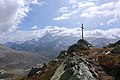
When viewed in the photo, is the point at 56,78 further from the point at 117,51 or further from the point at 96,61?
the point at 117,51

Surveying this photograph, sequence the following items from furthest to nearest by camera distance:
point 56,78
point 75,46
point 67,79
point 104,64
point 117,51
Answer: point 75,46, point 117,51, point 104,64, point 56,78, point 67,79

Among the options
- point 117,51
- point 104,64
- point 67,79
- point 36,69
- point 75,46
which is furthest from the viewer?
point 75,46

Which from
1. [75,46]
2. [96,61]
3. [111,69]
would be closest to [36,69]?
[75,46]

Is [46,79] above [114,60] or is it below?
below

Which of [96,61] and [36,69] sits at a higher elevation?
[96,61]

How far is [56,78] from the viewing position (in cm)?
3359

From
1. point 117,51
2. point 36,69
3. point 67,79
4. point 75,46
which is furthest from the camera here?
point 75,46

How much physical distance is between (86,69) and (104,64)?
16.6 ft

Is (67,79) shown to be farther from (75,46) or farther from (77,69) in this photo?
(75,46)

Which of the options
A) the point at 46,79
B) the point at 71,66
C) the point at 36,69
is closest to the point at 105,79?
the point at 71,66

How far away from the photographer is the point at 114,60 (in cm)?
3712

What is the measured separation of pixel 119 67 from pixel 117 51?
12423 millimetres

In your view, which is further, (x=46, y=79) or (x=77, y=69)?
(x=46, y=79)

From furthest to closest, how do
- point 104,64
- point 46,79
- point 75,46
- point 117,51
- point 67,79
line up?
point 75,46 < point 117,51 < point 46,79 < point 104,64 < point 67,79
